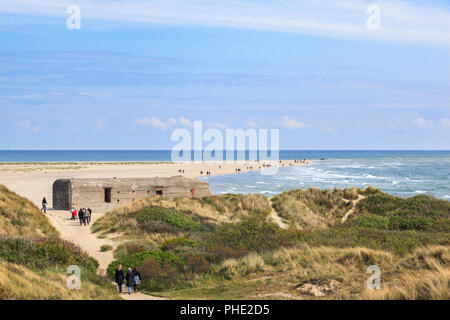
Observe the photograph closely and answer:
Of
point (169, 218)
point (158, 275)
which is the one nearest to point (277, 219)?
point (169, 218)

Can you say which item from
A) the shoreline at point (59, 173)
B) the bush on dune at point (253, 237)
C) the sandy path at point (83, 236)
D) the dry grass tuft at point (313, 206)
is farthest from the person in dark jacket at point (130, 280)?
the shoreline at point (59, 173)

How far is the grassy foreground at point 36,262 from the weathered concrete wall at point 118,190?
637cm

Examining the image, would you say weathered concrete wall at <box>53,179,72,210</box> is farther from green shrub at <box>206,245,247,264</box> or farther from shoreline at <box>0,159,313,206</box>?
green shrub at <box>206,245,247,264</box>

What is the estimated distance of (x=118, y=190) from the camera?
115ft

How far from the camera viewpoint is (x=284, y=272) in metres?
14.2

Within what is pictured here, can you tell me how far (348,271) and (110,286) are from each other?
7.20 metres

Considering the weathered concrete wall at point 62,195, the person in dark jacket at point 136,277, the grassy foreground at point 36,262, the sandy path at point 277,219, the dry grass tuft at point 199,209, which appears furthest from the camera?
the weathered concrete wall at point 62,195

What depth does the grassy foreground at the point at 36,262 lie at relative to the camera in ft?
36.0

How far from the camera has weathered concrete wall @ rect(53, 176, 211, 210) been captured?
34.1 metres

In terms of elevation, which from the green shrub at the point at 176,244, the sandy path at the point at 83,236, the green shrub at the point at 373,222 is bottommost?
the sandy path at the point at 83,236

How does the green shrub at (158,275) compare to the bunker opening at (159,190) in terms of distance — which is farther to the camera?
the bunker opening at (159,190)

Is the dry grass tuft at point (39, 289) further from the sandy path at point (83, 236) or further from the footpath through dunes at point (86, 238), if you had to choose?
the sandy path at point (83, 236)
